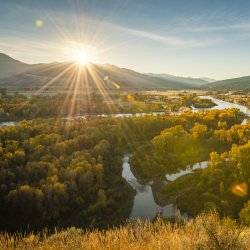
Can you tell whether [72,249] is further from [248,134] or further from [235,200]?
[248,134]

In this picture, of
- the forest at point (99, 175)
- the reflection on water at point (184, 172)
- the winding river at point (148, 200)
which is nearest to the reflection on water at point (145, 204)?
the winding river at point (148, 200)

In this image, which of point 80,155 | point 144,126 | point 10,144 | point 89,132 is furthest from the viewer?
point 144,126

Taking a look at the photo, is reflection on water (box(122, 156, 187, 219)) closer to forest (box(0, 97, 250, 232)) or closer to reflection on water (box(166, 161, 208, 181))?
forest (box(0, 97, 250, 232))

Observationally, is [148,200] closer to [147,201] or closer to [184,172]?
[147,201]

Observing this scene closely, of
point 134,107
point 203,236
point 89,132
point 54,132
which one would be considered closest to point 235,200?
point 203,236

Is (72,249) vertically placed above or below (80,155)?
above

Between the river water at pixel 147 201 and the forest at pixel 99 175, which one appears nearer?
the forest at pixel 99 175

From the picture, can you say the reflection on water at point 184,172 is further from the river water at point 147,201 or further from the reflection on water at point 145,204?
the reflection on water at point 145,204

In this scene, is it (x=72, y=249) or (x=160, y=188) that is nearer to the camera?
(x=72, y=249)

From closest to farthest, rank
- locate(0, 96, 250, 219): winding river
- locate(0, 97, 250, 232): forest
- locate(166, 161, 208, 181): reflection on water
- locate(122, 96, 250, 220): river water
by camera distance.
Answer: locate(0, 97, 250, 232): forest, locate(122, 96, 250, 220): river water, locate(0, 96, 250, 219): winding river, locate(166, 161, 208, 181): reflection on water

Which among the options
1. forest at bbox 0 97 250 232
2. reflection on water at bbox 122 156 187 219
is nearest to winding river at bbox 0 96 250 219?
reflection on water at bbox 122 156 187 219

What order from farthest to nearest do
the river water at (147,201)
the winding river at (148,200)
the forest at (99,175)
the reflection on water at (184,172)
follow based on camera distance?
the reflection on water at (184,172) < the winding river at (148,200) < the river water at (147,201) < the forest at (99,175)
